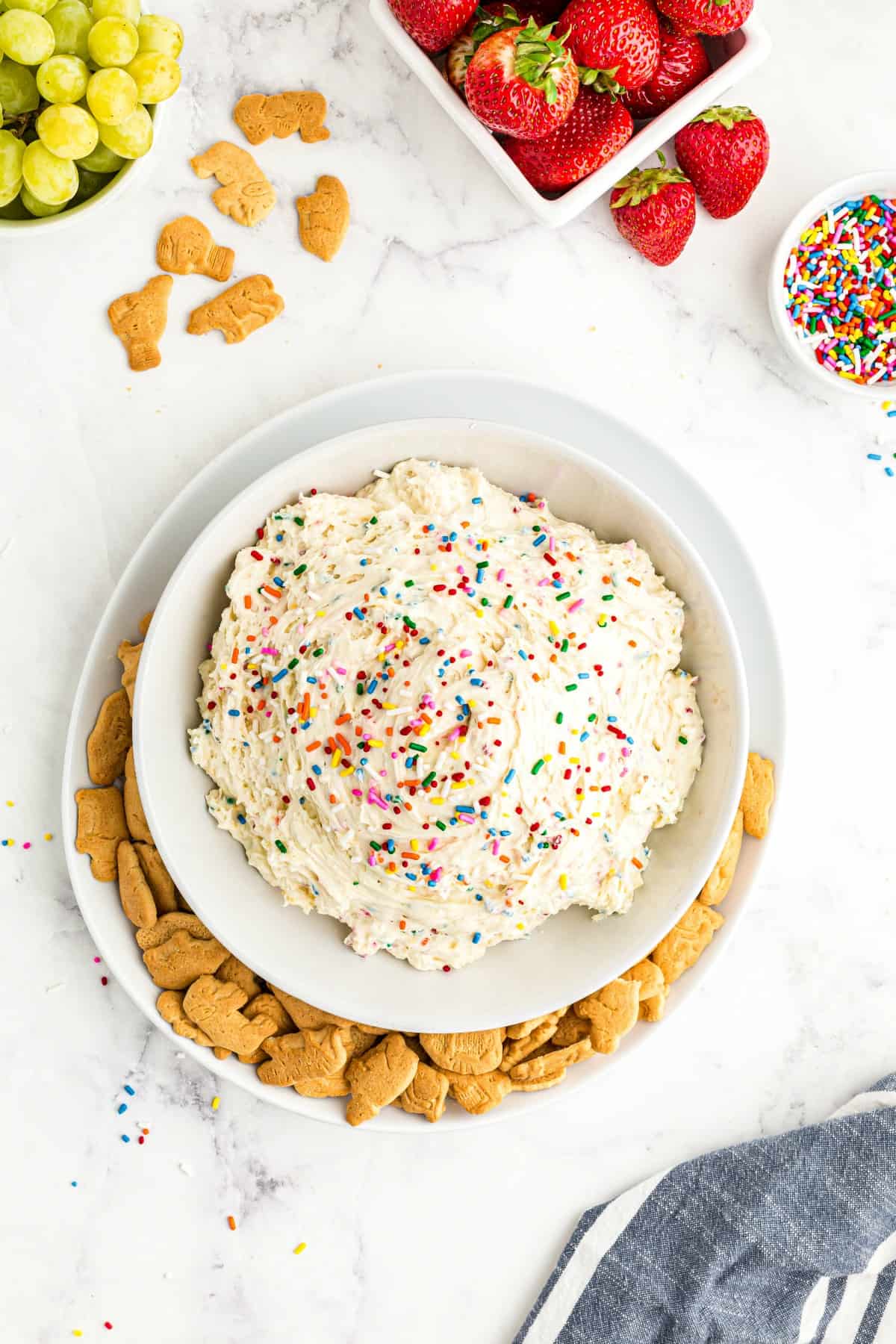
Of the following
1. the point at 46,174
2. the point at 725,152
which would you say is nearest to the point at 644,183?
the point at 725,152

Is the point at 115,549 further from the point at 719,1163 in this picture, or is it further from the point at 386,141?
the point at 719,1163

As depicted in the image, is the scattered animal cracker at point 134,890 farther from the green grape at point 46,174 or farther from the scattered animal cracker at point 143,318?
the green grape at point 46,174

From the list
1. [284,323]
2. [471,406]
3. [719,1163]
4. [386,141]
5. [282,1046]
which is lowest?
[282,1046]

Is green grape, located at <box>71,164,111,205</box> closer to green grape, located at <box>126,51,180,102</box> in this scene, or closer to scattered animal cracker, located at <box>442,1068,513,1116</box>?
green grape, located at <box>126,51,180,102</box>

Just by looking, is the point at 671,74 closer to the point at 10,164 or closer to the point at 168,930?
the point at 10,164

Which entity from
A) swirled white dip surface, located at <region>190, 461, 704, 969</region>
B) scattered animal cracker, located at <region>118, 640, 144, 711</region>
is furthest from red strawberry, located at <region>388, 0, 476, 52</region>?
scattered animal cracker, located at <region>118, 640, 144, 711</region>

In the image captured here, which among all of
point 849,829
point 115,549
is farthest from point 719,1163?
point 115,549

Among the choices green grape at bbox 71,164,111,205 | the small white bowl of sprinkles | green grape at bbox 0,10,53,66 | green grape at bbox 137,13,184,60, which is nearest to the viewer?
green grape at bbox 0,10,53,66

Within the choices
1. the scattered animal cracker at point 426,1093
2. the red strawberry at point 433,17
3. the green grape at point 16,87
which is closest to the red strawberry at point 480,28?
the red strawberry at point 433,17
